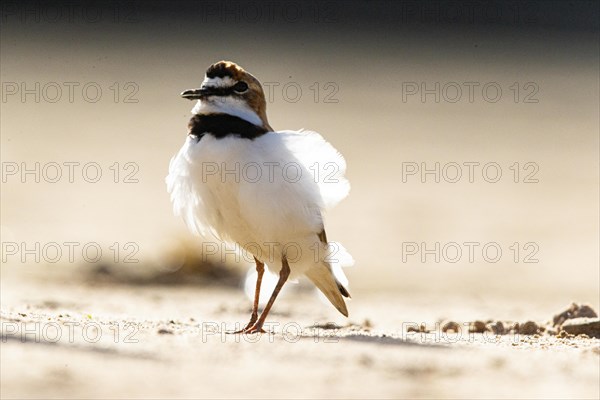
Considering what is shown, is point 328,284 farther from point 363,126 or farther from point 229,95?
point 363,126

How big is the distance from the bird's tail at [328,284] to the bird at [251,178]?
0.25m

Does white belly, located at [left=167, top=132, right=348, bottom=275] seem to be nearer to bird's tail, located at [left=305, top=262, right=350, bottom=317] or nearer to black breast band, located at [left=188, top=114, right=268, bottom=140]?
black breast band, located at [left=188, top=114, right=268, bottom=140]

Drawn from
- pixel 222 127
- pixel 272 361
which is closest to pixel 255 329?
pixel 222 127

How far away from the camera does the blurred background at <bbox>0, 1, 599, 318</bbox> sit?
13.6 metres

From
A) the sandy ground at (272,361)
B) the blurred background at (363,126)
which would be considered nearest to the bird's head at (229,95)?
the sandy ground at (272,361)

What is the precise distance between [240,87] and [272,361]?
237 cm

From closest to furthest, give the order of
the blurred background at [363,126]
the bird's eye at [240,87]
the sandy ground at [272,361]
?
the sandy ground at [272,361], the bird's eye at [240,87], the blurred background at [363,126]

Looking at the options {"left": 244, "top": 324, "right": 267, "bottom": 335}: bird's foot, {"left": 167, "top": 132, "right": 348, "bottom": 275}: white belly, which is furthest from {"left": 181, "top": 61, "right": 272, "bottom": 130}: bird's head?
{"left": 244, "top": 324, "right": 267, "bottom": 335}: bird's foot

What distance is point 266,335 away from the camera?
23.9 ft

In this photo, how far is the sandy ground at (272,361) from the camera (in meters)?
5.48

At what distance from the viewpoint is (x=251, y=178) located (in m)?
7.40

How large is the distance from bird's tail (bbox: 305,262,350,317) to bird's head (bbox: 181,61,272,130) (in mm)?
1178

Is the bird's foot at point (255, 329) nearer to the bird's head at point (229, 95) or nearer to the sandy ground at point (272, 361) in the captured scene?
the sandy ground at point (272, 361)

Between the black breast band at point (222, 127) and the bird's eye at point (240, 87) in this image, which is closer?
the black breast band at point (222, 127)
